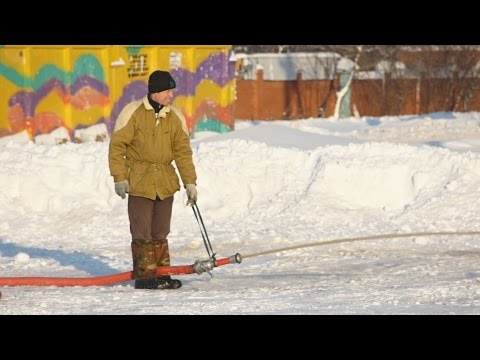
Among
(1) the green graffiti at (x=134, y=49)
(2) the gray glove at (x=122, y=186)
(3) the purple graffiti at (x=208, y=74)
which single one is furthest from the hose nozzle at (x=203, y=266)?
(3) the purple graffiti at (x=208, y=74)

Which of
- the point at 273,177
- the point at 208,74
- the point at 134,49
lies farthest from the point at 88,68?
the point at 273,177

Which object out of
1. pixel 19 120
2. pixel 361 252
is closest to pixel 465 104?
pixel 19 120

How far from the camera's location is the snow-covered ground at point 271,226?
10.5 m

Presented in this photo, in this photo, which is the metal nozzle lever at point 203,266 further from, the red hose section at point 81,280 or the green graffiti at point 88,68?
the green graffiti at point 88,68

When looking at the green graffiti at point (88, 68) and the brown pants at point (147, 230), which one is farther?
the green graffiti at point (88, 68)

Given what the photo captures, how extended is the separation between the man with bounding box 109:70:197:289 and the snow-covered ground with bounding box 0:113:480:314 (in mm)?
402

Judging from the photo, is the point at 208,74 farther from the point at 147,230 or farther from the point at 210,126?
the point at 147,230

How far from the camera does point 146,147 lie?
11047 millimetres

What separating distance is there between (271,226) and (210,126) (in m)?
10.8

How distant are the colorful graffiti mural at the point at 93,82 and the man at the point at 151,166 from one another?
1295 centimetres

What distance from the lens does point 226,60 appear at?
26.4m

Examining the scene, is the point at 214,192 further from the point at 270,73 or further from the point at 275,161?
the point at 270,73

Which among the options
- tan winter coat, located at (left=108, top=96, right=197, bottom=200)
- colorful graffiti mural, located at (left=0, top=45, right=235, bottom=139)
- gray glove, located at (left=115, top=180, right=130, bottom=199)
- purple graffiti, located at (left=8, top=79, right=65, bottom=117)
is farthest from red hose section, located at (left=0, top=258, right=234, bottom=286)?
purple graffiti, located at (left=8, top=79, right=65, bottom=117)

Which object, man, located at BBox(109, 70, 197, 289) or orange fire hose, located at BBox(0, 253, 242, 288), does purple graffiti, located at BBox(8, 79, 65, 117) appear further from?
man, located at BBox(109, 70, 197, 289)
